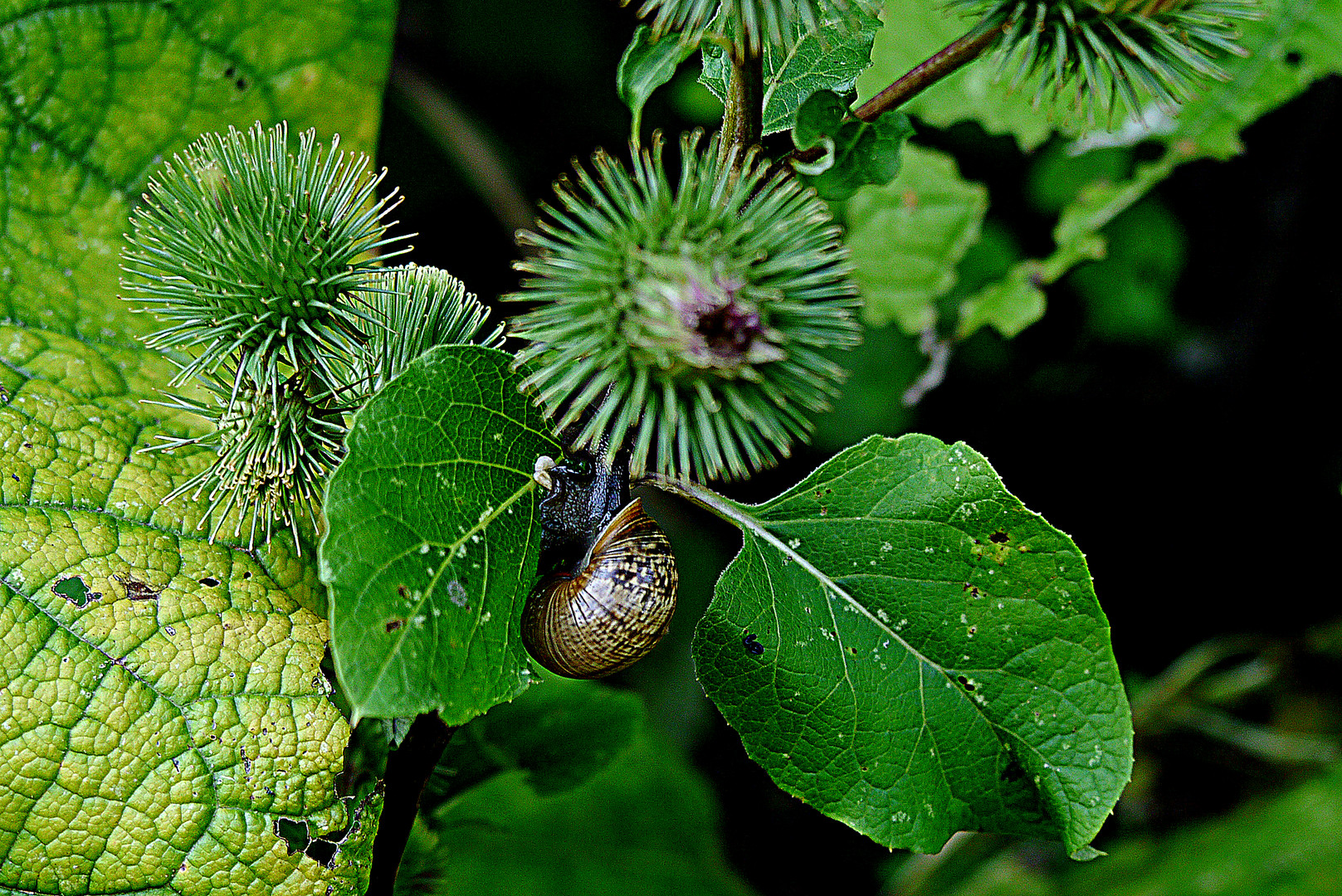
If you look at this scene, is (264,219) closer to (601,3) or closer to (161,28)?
(161,28)

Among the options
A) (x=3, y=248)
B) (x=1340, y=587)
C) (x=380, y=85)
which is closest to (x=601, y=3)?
(x=380, y=85)

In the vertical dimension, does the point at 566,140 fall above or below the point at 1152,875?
above

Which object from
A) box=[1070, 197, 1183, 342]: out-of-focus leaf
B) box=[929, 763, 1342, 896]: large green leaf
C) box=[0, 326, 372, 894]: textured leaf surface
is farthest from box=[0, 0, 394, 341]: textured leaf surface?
box=[929, 763, 1342, 896]: large green leaf

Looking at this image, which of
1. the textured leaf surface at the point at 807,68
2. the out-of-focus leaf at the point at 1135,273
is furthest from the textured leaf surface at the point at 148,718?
the out-of-focus leaf at the point at 1135,273

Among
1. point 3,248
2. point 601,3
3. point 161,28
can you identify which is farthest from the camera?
point 601,3

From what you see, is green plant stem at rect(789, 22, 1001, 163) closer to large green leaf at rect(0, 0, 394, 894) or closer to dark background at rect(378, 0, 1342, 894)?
large green leaf at rect(0, 0, 394, 894)

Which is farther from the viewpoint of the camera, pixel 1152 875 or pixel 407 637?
pixel 1152 875

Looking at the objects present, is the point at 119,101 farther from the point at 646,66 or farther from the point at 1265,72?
the point at 1265,72

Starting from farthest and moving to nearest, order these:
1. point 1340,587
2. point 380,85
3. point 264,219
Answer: point 1340,587 → point 380,85 → point 264,219
